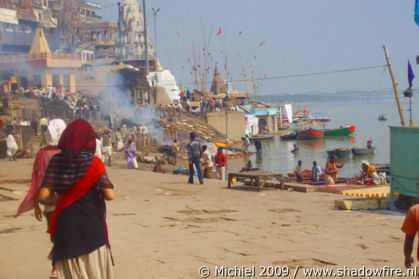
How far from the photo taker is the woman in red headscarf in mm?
3383

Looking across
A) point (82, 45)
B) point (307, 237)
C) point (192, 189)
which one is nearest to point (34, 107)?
point (192, 189)

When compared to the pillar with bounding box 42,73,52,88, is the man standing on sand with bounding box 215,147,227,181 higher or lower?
lower

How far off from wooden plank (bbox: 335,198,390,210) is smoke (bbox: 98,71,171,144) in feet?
76.3

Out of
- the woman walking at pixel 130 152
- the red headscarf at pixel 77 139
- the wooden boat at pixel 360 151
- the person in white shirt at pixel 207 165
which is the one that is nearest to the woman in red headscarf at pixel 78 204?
the red headscarf at pixel 77 139

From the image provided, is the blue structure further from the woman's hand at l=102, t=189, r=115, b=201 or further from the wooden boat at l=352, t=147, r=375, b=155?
the wooden boat at l=352, t=147, r=375, b=155

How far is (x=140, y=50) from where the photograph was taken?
2442 inches

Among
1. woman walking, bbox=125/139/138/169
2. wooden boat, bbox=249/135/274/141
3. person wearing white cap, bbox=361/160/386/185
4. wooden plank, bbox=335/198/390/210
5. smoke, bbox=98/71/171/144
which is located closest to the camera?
wooden plank, bbox=335/198/390/210

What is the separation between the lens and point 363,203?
32.3ft

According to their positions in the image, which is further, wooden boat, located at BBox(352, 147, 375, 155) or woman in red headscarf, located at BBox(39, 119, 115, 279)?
wooden boat, located at BBox(352, 147, 375, 155)

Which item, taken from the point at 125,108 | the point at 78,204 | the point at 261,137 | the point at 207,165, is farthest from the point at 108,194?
the point at 261,137

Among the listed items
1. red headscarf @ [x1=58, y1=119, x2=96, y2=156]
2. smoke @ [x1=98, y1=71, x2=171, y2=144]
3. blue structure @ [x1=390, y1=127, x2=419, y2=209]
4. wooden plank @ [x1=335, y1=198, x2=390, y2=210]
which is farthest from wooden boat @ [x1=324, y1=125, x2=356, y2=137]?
red headscarf @ [x1=58, y1=119, x2=96, y2=156]

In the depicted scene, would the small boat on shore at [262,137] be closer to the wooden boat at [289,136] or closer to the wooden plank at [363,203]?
the wooden boat at [289,136]

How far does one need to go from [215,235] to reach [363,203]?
418 cm

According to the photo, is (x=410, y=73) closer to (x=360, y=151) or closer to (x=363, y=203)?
(x=363, y=203)
